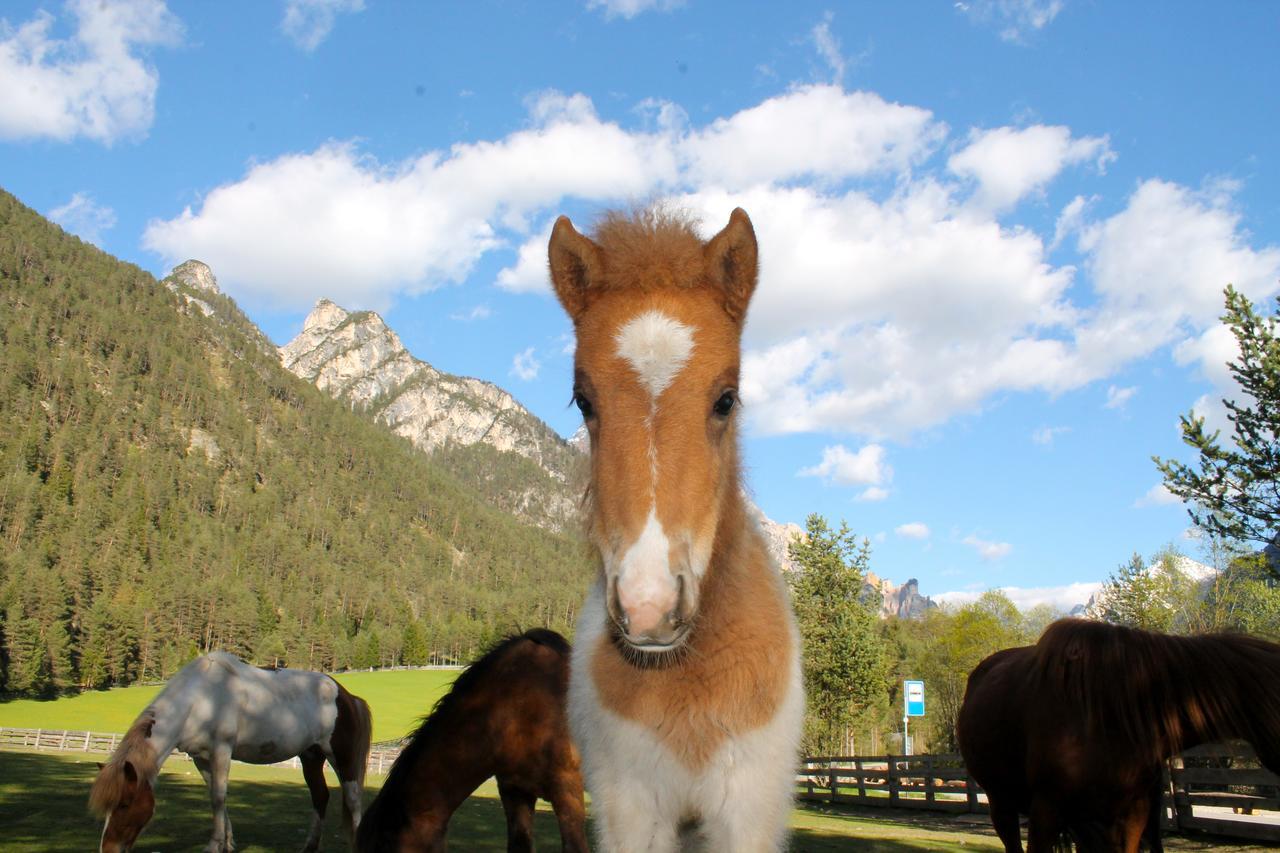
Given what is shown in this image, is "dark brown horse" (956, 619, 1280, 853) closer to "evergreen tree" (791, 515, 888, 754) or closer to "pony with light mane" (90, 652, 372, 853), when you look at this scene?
"pony with light mane" (90, 652, 372, 853)

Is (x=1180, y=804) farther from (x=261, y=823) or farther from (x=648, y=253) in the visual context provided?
(x=648, y=253)

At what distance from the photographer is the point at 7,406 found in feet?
428

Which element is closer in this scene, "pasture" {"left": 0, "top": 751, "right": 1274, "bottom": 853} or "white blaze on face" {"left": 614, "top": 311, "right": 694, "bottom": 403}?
"white blaze on face" {"left": 614, "top": 311, "right": 694, "bottom": 403}

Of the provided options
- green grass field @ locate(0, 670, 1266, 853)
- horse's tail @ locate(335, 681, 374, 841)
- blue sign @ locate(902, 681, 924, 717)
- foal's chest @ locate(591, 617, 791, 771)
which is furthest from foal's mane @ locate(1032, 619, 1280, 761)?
blue sign @ locate(902, 681, 924, 717)

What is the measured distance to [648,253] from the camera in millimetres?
2695

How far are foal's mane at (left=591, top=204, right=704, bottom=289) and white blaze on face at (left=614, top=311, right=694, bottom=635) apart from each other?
192 mm

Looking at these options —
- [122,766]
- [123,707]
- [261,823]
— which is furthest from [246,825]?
[123,707]

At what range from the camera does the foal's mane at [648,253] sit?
265 centimetres

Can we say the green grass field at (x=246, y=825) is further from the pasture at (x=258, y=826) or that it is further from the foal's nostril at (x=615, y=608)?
the foal's nostril at (x=615, y=608)

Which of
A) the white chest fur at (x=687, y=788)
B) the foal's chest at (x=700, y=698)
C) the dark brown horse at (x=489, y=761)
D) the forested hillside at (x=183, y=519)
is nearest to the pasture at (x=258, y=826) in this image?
the dark brown horse at (x=489, y=761)

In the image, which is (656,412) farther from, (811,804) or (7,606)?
(7,606)

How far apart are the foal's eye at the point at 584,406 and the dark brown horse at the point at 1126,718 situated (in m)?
4.49

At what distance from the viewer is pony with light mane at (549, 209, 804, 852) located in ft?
7.72

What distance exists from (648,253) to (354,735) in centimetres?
1060
